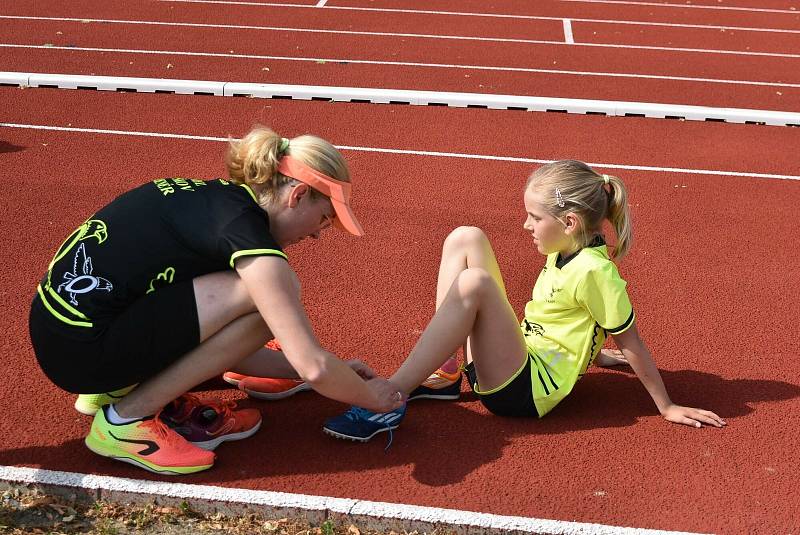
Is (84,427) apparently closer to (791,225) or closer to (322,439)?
(322,439)

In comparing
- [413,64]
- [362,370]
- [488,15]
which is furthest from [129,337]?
[488,15]

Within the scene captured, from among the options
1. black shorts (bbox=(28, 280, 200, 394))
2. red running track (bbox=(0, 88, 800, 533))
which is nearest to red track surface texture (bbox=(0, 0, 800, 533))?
red running track (bbox=(0, 88, 800, 533))

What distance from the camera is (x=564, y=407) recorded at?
4.13m

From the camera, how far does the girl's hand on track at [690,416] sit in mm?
3924

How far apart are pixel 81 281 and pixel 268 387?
40.0 inches

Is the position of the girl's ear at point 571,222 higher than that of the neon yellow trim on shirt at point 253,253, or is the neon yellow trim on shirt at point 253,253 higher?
the neon yellow trim on shirt at point 253,253

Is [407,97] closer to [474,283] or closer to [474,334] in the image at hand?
[474,334]

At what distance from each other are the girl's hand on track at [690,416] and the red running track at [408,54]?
587 cm

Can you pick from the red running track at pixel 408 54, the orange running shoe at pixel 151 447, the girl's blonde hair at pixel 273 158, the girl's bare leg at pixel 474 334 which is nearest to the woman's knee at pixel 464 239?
the girl's bare leg at pixel 474 334

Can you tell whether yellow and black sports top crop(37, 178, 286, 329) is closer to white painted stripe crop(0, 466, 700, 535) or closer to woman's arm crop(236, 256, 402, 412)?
woman's arm crop(236, 256, 402, 412)

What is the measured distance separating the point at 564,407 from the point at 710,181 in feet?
11.7

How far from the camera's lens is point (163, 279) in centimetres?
339

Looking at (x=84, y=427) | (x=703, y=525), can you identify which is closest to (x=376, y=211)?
(x=84, y=427)

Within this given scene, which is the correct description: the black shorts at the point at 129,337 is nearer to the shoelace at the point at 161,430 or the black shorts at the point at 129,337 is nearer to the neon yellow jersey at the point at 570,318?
the shoelace at the point at 161,430
